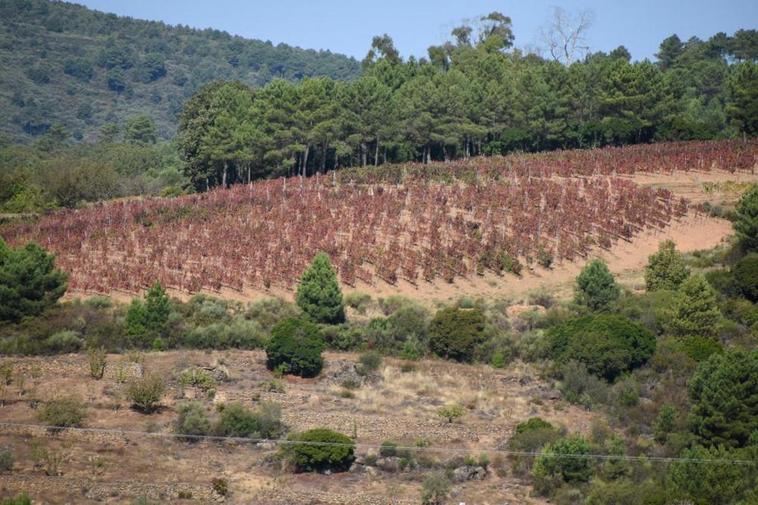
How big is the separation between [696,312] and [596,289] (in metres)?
4.26

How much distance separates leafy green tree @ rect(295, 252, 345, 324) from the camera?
4006 cm

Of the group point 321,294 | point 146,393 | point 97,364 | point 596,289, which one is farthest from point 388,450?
point 596,289

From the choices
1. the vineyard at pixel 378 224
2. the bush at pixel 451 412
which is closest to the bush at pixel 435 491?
the bush at pixel 451 412

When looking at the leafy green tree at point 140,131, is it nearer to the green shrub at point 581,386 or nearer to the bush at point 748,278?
the bush at point 748,278

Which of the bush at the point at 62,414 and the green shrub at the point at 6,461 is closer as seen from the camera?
the green shrub at the point at 6,461

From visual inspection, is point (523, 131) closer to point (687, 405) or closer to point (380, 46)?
point (380, 46)

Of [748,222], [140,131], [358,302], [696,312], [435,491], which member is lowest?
[435,491]

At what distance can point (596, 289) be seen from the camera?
41.6 meters

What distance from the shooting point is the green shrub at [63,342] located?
1444 inches

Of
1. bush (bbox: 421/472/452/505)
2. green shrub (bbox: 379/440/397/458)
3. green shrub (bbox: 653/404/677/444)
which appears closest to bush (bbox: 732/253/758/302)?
green shrub (bbox: 653/404/677/444)

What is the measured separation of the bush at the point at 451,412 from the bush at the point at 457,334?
4.75 meters

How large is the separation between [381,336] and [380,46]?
52417 mm

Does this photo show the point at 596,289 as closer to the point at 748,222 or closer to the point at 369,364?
the point at 748,222

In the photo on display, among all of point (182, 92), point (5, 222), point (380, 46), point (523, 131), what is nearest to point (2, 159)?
point (380, 46)
